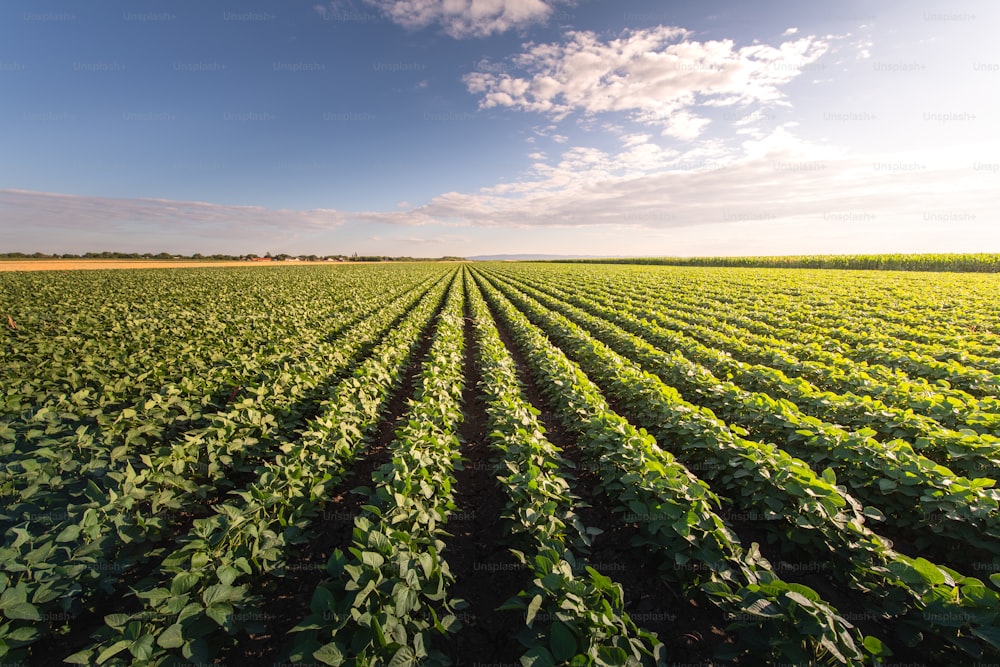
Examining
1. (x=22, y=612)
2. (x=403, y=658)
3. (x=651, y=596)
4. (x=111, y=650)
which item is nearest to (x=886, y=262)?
(x=651, y=596)

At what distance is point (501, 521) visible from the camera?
4.84 m

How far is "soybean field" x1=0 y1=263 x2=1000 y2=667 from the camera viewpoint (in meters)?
2.52

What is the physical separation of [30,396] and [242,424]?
5474 millimetres

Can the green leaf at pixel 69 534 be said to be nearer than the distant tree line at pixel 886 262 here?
Yes

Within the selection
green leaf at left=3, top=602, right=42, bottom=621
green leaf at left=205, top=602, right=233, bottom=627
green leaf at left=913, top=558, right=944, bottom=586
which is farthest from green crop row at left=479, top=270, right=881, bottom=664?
green leaf at left=3, top=602, right=42, bottom=621

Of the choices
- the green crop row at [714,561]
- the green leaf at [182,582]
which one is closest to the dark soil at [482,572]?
the green crop row at [714,561]

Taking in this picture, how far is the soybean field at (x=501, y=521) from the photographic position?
252cm

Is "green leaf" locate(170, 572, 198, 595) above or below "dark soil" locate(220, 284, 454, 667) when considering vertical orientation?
above

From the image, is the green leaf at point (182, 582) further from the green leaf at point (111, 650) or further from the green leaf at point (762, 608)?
the green leaf at point (762, 608)

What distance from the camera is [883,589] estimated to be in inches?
123

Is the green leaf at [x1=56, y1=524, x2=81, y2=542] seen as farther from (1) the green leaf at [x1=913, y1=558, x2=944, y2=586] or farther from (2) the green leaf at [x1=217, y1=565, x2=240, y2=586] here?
(1) the green leaf at [x1=913, y1=558, x2=944, y2=586]

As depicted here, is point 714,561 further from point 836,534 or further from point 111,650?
point 111,650

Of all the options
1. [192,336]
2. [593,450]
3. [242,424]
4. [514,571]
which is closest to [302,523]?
[514,571]

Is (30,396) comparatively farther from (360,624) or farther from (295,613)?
(360,624)
